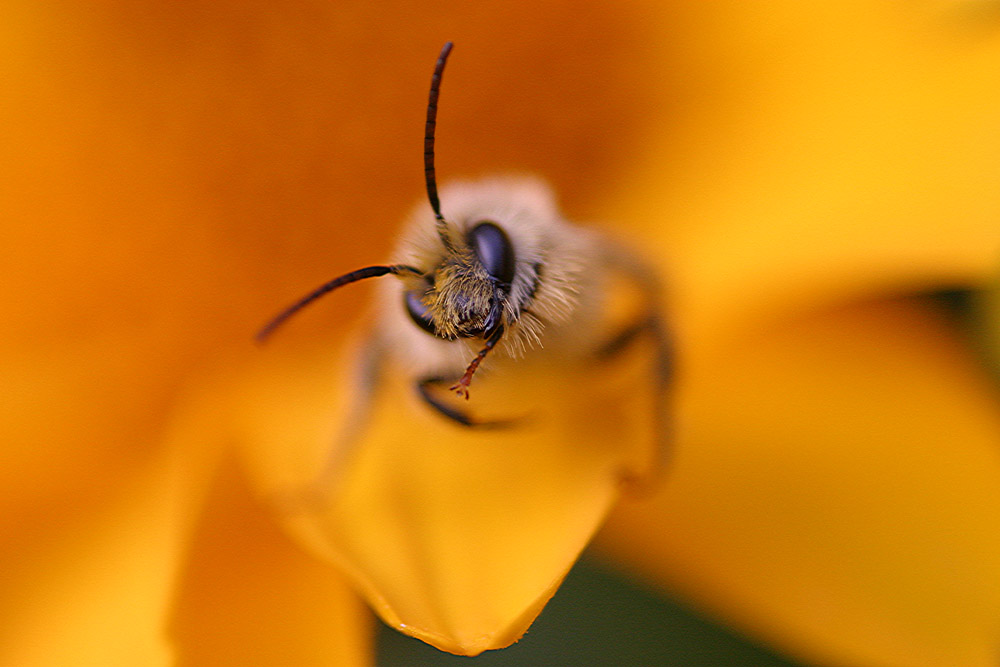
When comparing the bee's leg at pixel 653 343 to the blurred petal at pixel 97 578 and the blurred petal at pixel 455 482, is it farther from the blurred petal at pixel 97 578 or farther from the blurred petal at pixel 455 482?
the blurred petal at pixel 97 578

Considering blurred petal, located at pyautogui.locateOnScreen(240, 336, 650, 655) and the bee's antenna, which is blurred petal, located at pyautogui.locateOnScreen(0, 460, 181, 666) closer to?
blurred petal, located at pyautogui.locateOnScreen(240, 336, 650, 655)

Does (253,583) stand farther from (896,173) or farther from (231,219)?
(896,173)

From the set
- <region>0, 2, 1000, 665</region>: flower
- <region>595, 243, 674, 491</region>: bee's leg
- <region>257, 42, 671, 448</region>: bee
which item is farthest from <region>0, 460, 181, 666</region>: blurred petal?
<region>595, 243, 674, 491</region>: bee's leg

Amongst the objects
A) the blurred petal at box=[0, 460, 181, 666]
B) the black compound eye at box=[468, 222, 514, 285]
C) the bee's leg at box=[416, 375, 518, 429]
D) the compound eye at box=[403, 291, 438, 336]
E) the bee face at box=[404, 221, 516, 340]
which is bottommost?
the blurred petal at box=[0, 460, 181, 666]

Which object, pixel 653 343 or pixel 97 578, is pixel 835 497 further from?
pixel 97 578

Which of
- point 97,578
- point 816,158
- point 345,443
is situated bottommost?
point 97,578

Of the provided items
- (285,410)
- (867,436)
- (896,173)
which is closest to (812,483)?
(867,436)

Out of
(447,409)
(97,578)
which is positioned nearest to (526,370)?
(447,409)
